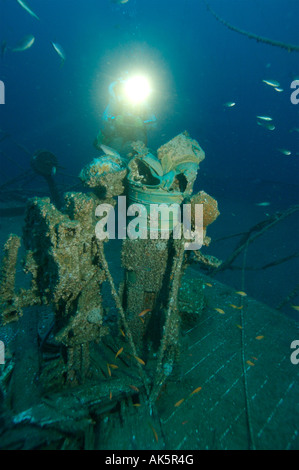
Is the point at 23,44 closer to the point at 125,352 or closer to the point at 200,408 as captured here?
the point at 125,352

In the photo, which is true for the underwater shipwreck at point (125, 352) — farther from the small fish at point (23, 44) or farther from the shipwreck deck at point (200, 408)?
the small fish at point (23, 44)

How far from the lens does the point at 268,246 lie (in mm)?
14812

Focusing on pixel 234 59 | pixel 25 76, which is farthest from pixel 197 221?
pixel 25 76

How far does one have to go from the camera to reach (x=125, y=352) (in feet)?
12.6

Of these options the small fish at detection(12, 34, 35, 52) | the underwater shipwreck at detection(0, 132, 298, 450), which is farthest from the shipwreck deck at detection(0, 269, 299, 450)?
the small fish at detection(12, 34, 35, 52)

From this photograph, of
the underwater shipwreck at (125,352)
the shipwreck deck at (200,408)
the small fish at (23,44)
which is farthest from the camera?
the small fish at (23,44)

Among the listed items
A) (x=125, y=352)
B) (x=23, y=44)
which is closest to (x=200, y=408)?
(x=125, y=352)

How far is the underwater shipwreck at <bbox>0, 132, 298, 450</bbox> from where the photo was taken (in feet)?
8.49

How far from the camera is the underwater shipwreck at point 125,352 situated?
2588mm

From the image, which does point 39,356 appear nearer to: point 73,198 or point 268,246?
point 73,198

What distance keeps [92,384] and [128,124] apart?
501 cm

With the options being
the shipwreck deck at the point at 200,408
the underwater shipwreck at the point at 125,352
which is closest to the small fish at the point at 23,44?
the underwater shipwreck at the point at 125,352

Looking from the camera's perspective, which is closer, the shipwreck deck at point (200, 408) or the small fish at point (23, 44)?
the shipwreck deck at point (200, 408)

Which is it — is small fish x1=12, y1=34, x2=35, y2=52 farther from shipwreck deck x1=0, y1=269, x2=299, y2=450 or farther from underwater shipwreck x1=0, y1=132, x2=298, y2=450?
shipwreck deck x1=0, y1=269, x2=299, y2=450
